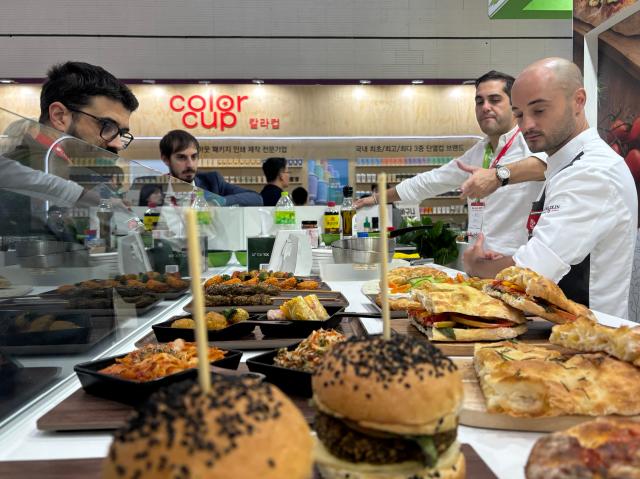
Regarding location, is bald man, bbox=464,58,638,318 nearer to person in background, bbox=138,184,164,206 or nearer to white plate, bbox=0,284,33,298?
person in background, bbox=138,184,164,206

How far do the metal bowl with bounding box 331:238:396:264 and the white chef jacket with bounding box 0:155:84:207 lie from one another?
204 cm

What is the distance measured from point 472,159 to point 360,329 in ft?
12.1

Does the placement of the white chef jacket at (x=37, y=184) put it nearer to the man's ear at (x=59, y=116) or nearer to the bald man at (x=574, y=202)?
the man's ear at (x=59, y=116)

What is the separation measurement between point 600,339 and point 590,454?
2.35 ft

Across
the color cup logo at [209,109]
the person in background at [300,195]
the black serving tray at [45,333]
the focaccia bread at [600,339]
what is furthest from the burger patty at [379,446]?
the color cup logo at [209,109]

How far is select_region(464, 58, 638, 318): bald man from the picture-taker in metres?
2.59

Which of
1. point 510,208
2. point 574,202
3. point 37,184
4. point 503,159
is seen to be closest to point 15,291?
point 37,184

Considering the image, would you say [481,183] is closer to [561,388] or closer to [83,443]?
[561,388]

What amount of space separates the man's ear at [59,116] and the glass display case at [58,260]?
113 centimetres

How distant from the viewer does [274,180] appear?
7766 mm

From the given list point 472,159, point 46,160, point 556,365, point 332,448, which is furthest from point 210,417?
point 472,159

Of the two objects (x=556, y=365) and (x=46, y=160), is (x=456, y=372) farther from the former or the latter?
(x=46, y=160)

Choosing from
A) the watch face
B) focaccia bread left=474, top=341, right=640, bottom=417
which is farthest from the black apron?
focaccia bread left=474, top=341, right=640, bottom=417

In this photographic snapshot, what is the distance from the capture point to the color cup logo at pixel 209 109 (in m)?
9.02
